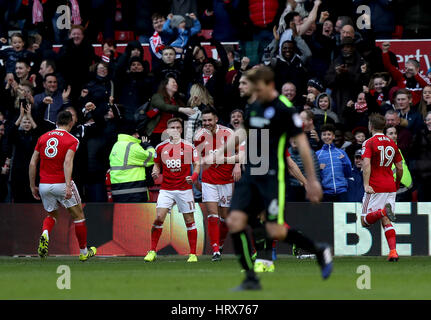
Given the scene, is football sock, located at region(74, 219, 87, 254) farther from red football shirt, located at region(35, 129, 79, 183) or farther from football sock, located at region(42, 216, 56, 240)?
red football shirt, located at region(35, 129, 79, 183)

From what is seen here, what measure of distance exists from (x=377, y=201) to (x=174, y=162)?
343cm

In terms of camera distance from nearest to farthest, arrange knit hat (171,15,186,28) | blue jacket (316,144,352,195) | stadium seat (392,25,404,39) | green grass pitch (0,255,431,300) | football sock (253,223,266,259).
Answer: green grass pitch (0,255,431,300) → football sock (253,223,266,259) → blue jacket (316,144,352,195) → knit hat (171,15,186,28) → stadium seat (392,25,404,39)

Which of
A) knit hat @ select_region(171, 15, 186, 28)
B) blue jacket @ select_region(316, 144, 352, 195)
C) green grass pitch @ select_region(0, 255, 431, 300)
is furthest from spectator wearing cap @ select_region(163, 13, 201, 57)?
green grass pitch @ select_region(0, 255, 431, 300)

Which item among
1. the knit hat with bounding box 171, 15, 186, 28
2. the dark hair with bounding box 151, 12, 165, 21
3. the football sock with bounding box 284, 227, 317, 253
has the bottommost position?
the football sock with bounding box 284, 227, 317, 253

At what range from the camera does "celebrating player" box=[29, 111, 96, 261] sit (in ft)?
52.5

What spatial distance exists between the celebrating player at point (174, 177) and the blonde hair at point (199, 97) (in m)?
2.28

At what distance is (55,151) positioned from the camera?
52.6 ft

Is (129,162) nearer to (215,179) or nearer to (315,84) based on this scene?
(215,179)

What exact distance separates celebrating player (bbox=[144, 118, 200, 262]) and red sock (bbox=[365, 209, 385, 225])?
9.61ft

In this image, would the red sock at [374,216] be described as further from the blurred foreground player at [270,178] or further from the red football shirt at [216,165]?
the blurred foreground player at [270,178]

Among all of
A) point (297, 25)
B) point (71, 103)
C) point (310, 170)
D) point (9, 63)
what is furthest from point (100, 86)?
point (310, 170)

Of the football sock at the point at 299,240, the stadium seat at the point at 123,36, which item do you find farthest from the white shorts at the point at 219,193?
the stadium seat at the point at 123,36

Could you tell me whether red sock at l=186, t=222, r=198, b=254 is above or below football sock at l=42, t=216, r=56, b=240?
below

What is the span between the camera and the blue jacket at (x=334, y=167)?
17344 mm
